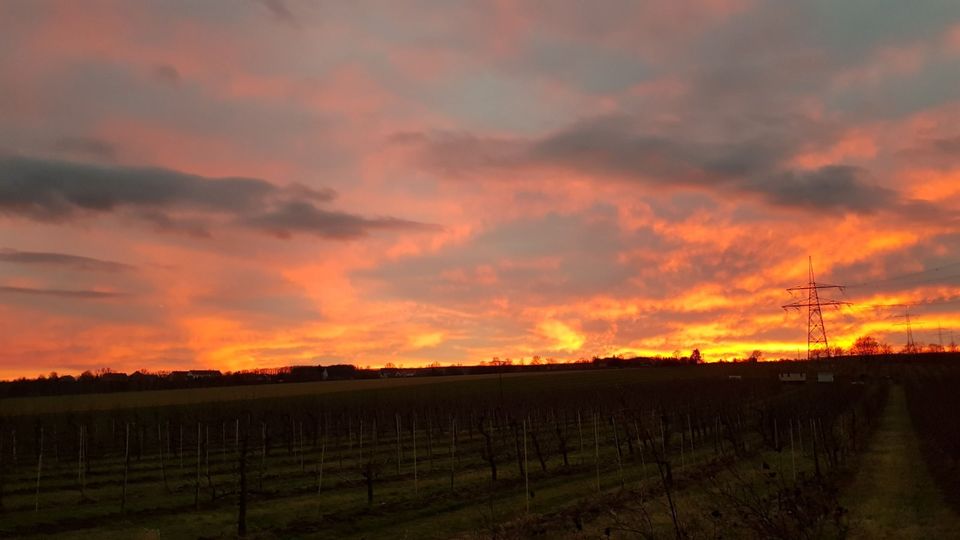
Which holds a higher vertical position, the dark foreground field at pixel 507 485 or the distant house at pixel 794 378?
the distant house at pixel 794 378

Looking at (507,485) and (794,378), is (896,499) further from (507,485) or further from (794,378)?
(794,378)

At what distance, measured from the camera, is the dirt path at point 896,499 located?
1830 centimetres

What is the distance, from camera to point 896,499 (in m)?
22.5

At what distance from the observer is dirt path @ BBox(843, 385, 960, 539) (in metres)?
18.3

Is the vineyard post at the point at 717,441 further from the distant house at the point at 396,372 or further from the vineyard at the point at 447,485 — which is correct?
the distant house at the point at 396,372

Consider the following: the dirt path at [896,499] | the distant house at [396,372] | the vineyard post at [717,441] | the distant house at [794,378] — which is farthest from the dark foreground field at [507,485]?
the distant house at [396,372]

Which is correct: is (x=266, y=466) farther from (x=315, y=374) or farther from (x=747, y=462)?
(x=315, y=374)

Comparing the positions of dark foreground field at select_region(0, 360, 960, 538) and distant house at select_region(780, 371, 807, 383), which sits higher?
distant house at select_region(780, 371, 807, 383)

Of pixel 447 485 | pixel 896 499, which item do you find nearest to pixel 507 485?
pixel 447 485

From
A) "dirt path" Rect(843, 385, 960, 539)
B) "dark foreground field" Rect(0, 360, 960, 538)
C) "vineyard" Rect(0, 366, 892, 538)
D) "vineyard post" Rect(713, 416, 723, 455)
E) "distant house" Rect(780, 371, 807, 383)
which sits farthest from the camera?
"distant house" Rect(780, 371, 807, 383)

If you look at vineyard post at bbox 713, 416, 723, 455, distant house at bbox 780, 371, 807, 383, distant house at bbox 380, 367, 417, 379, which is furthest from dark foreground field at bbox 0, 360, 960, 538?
distant house at bbox 380, 367, 417, 379

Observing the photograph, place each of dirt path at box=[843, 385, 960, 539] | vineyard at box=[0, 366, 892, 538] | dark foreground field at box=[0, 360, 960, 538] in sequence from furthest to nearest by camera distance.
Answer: dirt path at box=[843, 385, 960, 539], dark foreground field at box=[0, 360, 960, 538], vineyard at box=[0, 366, 892, 538]

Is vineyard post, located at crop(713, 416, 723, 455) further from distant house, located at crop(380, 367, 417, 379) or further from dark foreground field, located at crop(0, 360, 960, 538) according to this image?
distant house, located at crop(380, 367, 417, 379)

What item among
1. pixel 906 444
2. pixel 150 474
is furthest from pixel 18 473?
pixel 906 444
